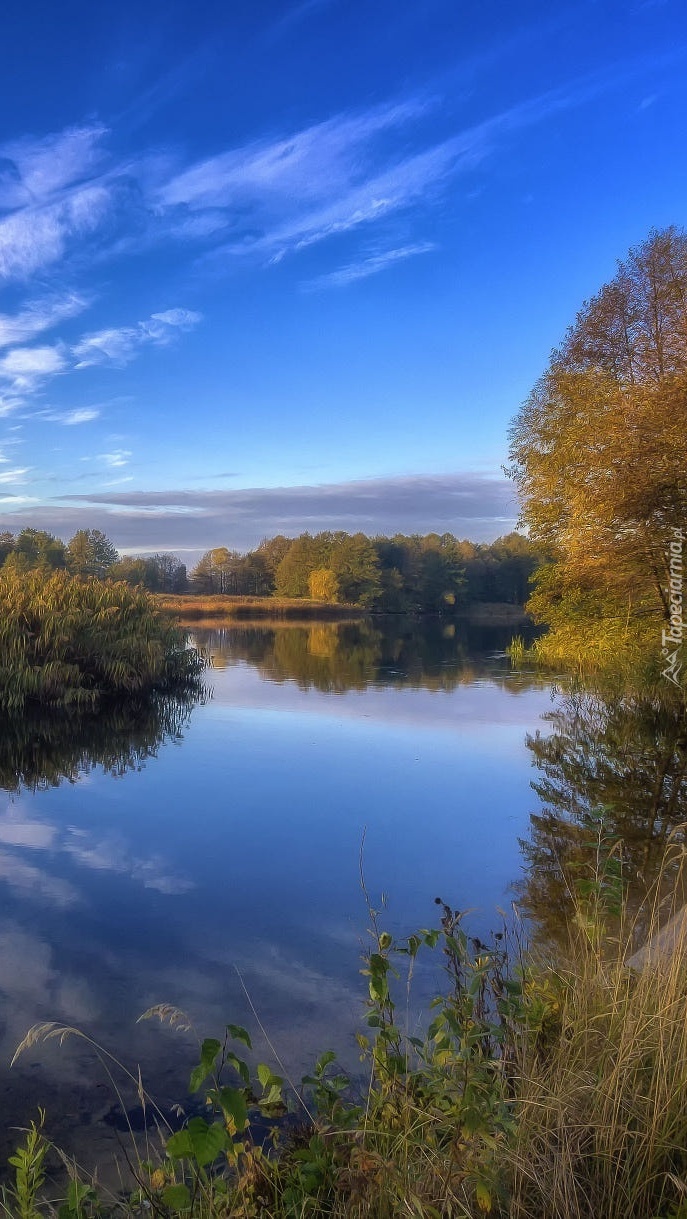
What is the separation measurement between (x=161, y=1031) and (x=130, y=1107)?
0.71m

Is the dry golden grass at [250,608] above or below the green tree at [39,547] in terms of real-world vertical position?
below

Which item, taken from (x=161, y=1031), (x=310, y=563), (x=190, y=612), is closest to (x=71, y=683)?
(x=161, y=1031)

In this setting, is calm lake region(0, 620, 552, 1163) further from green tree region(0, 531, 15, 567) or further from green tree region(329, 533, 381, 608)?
green tree region(329, 533, 381, 608)

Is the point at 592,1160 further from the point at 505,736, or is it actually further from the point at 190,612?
the point at 190,612

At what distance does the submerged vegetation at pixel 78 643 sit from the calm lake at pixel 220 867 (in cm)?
178

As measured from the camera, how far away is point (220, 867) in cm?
755

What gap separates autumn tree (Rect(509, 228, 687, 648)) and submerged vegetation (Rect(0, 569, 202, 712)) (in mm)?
10626

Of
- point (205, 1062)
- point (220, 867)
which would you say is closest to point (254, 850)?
point (220, 867)

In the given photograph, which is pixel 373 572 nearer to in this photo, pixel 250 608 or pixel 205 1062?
pixel 250 608

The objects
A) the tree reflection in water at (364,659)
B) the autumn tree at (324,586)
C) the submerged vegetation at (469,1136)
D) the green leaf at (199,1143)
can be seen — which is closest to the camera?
the green leaf at (199,1143)

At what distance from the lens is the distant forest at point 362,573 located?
Answer: 87.0 metres

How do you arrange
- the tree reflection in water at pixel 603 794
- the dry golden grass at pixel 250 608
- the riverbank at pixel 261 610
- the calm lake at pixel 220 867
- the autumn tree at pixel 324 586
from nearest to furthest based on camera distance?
1. the calm lake at pixel 220 867
2. the tree reflection in water at pixel 603 794
3. the riverbank at pixel 261 610
4. the dry golden grass at pixel 250 608
5. the autumn tree at pixel 324 586

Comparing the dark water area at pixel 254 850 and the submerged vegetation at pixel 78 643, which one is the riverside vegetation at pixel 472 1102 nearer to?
the dark water area at pixel 254 850


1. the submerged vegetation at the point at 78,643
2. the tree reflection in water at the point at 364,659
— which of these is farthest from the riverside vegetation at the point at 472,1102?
the tree reflection in water at the point at 364,659
